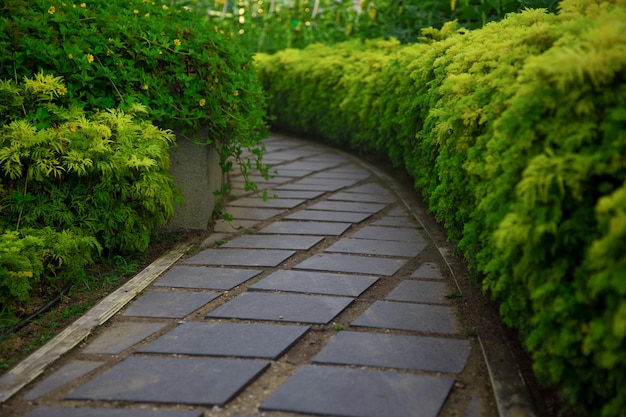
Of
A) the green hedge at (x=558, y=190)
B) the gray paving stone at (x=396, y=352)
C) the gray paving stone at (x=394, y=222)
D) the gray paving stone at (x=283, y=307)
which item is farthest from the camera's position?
the gray paving stone at (x=394, y=222)

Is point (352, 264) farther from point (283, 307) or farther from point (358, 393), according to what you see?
point (358, 393)

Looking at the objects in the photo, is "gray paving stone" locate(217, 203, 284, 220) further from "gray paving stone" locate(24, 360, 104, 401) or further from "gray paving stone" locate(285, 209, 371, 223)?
"gray paving stone" locate(24, 360, 104, 401)

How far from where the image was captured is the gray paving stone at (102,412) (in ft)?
8.79

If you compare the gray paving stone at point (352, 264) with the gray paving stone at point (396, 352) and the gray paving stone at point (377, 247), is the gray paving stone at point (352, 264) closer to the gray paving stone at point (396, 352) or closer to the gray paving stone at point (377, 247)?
the gray paving stone at point (377, 247)

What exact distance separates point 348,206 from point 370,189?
2.67 feet

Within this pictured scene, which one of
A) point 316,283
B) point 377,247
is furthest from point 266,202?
point 316,283

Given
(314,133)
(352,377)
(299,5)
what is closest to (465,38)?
(352,377)

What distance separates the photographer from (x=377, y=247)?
4.98 metres

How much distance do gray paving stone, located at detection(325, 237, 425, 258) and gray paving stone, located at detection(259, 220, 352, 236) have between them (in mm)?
219

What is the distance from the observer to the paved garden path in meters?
2.80

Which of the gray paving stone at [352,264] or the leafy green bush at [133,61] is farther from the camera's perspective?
the leafy green bush at [133,61]

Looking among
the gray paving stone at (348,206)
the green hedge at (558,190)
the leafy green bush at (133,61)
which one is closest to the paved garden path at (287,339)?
the green hedge at (558,190)

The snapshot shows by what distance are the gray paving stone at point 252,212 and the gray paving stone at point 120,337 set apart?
7.38 feet

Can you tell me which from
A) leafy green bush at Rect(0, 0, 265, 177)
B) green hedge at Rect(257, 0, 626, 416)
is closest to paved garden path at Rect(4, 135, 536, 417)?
green hedge at Rect(257, 0, 626, 416)
